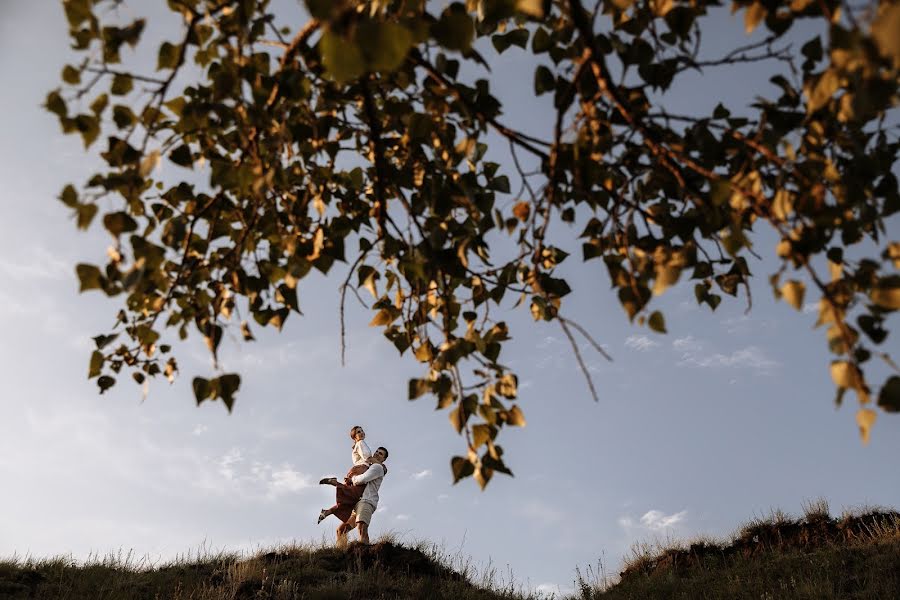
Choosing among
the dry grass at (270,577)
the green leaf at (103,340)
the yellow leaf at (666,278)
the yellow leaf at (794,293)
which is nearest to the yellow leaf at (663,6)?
the yellow leaf at (666,278)

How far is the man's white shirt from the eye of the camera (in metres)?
10.8

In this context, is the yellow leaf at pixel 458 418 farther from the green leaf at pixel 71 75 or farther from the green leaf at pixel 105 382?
the green leaf at pixel 105 382

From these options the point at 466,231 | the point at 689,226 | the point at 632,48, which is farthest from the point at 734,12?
the point at 466,231

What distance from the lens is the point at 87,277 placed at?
1839 millimetres

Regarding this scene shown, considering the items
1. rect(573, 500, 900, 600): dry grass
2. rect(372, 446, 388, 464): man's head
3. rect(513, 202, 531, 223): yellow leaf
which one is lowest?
rect(573, 500, 900, 600): dry grass

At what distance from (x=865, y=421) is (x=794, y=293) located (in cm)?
34

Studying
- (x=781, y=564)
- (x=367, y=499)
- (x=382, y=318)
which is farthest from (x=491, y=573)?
(x=382, y=318)

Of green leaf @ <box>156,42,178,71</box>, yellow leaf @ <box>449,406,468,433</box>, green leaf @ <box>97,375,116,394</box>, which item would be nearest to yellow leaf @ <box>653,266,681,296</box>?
yellow leaf @ <box>449,406,468,433</box>

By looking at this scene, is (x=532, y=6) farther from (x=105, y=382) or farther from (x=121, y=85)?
(x=105, y=382)

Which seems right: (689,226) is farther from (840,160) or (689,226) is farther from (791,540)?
(791,540)

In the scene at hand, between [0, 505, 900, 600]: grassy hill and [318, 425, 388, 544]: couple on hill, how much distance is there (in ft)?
1.56

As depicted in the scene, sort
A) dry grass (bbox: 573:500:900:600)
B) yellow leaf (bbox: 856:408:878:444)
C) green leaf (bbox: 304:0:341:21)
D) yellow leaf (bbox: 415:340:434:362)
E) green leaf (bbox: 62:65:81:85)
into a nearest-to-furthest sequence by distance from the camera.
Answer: green leaf (bbox: 304:0:341:21)
yellow leaf (bbox: 856:408:878:444)
green leaf (bbox: 62:65:81:85)
yellow leaf (bbox: 415:340:434:362)
dry grass (bbox: 573:500:900:600)

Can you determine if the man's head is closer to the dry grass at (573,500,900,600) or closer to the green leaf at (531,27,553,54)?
the dry grass at (573,500,900,600)

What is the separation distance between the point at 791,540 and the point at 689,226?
11172mm
